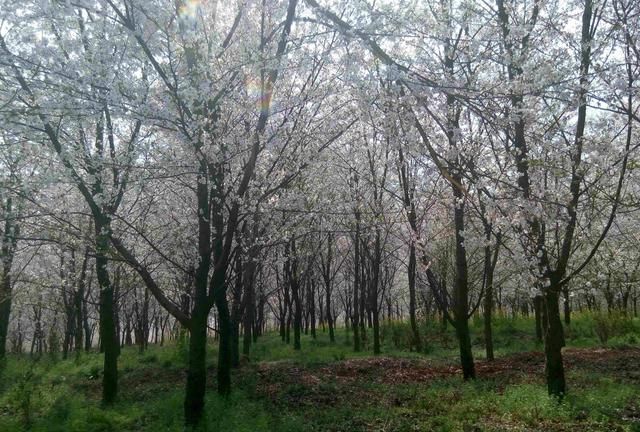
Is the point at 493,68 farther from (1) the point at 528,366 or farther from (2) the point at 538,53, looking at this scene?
(1) the point at 528,366

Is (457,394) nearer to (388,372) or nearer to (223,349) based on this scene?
(388,372)

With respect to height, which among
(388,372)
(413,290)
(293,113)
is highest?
(293,113)

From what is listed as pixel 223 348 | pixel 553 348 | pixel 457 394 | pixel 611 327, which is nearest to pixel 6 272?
pixel 223 348

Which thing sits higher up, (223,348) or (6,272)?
(6,272)

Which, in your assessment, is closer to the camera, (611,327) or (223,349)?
(223,349)

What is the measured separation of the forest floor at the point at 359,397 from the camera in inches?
348

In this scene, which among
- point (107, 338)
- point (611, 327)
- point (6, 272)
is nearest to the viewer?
point (107, 338)

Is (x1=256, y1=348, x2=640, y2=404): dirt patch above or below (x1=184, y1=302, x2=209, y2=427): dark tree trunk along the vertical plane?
below

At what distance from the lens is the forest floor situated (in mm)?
8836

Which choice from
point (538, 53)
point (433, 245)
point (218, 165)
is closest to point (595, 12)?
point (538, 53)

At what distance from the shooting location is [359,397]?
38.3 feet

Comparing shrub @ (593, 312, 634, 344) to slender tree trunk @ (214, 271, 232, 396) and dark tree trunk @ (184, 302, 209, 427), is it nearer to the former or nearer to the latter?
slender tree trunk @ (214, 271, 232, 396)

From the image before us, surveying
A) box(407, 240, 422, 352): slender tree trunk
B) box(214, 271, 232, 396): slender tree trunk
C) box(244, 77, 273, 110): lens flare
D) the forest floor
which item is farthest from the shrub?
box(244, 77, 273, 110): lens flare

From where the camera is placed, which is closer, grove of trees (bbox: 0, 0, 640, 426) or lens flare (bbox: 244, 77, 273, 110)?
grove of trees (bbox: 0, 0, 640, 426)
